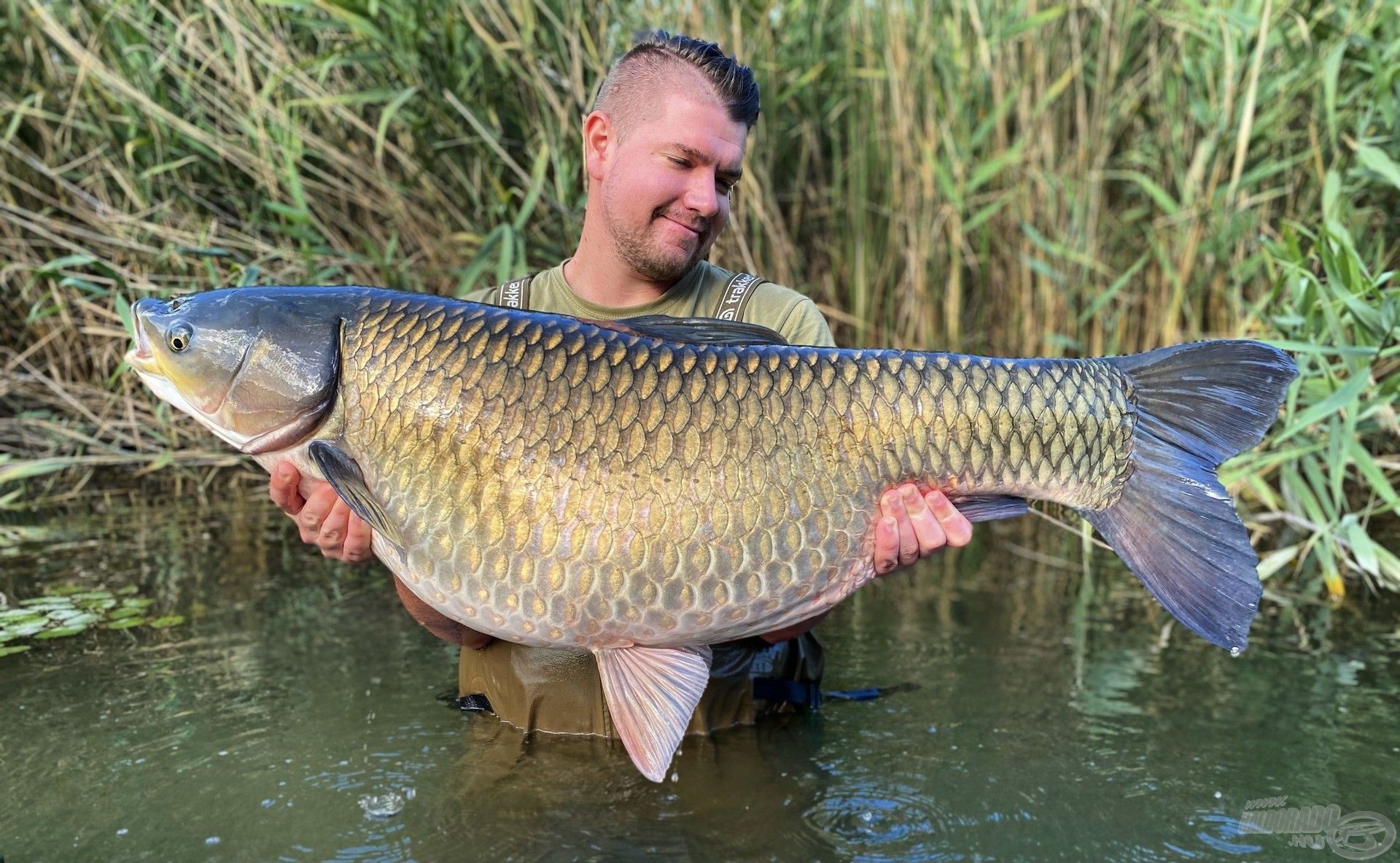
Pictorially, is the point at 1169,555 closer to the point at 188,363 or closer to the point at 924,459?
the point at 924,459

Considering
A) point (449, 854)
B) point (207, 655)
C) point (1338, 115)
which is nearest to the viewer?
point (449, 854)

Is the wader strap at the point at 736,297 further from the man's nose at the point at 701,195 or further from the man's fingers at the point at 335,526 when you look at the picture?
the man's fingers at the point at 335,526

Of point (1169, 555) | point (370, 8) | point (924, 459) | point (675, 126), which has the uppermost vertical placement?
point (370, 8)

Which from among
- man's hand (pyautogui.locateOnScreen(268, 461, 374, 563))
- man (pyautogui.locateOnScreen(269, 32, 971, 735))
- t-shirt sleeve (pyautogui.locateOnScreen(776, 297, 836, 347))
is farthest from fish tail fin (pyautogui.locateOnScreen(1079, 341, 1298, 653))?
man's hand (pyautogui.locateOnScreen(268, 461, 374, 563))

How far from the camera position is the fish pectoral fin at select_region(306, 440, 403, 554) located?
5.98 feet

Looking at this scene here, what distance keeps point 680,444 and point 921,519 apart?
0.40 m

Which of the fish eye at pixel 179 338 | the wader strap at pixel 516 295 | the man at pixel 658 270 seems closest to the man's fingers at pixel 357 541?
the man at pixel 658 270

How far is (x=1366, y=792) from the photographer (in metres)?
2.28

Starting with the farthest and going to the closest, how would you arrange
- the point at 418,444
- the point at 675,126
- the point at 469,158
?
the point at 469,158, the point at 675,126, the point at 418,444

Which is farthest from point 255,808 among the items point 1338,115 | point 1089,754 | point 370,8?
point 1338,115

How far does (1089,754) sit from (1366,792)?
0.49 m

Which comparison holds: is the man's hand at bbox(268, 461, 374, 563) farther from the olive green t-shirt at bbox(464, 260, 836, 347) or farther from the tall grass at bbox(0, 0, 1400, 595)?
the tall grass at bbox(0, 0, 1400, 595)

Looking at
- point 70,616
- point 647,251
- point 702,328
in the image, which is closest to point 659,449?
point 702,328

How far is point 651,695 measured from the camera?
6.42 ft
